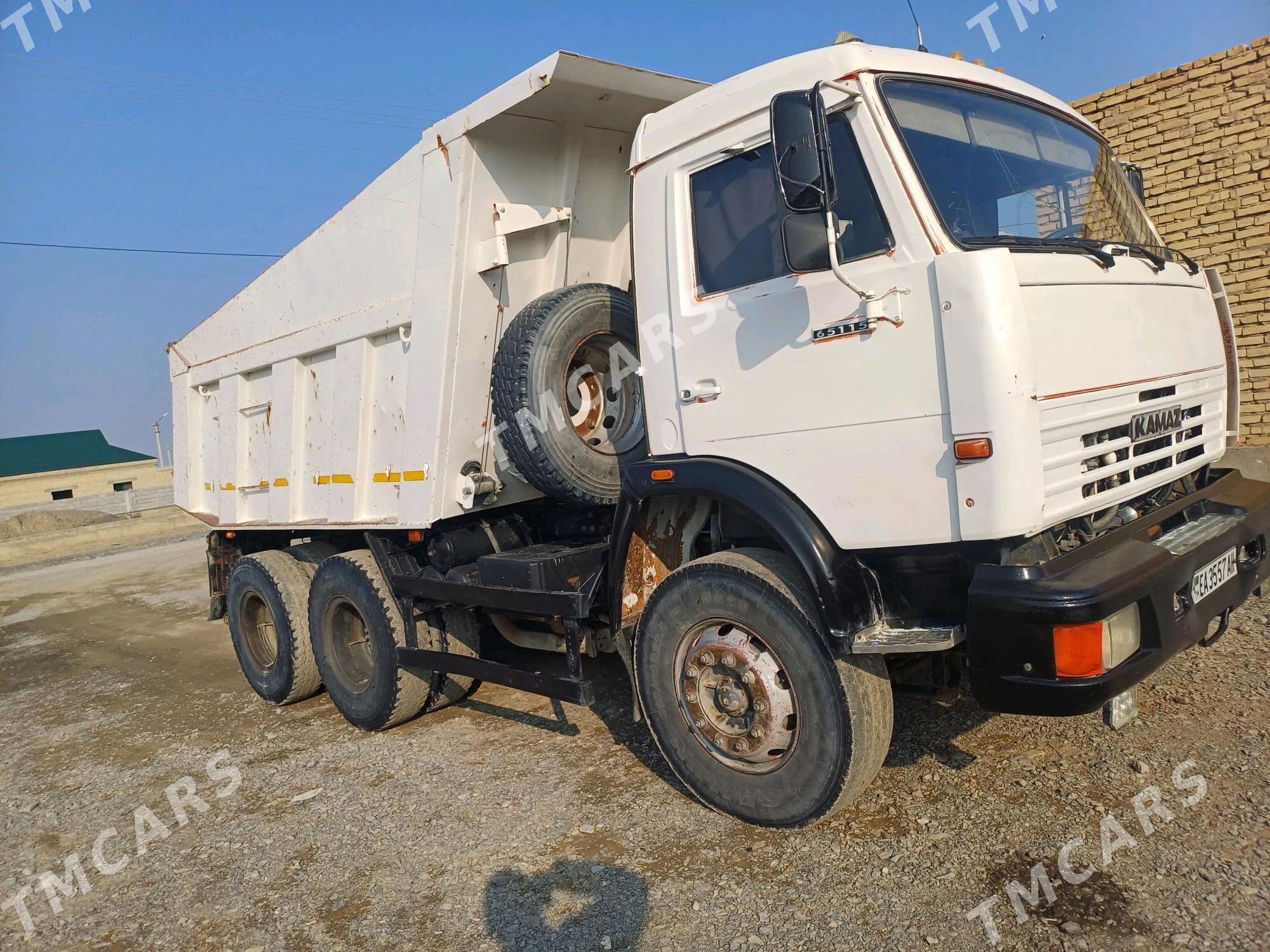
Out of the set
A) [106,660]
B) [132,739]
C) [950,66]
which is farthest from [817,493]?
[106,660]

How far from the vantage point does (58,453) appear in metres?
39.4

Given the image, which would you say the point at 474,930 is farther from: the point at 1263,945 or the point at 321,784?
the point at 1263,945

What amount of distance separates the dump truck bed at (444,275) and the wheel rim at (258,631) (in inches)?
43.7

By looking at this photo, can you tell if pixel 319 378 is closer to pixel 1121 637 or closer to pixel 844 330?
pixel 844 330

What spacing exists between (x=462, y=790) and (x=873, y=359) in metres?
2.76

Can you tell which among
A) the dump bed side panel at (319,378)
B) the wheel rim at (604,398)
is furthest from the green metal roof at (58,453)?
the wheel rim at (604,398)

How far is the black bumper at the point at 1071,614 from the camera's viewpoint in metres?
2.56

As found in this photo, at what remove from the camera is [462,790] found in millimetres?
4199

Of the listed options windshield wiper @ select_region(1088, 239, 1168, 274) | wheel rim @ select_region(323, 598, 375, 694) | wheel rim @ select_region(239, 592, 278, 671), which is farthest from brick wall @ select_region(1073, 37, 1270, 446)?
wheel rim @ select_region(239, 592, 278, 671)

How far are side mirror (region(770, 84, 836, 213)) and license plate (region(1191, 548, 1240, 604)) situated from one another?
5.72ft

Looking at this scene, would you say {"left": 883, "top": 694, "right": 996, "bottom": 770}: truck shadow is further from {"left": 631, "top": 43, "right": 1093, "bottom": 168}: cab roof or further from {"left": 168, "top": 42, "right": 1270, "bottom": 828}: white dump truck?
{"left": 631, "top": 43, "right": 1093, "bottom": 168}: cab roof

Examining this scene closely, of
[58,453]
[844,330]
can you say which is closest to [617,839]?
[844,330]

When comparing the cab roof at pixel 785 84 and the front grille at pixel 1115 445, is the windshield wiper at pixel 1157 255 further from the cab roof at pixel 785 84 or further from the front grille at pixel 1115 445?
the cab roof at pixel 785 84
